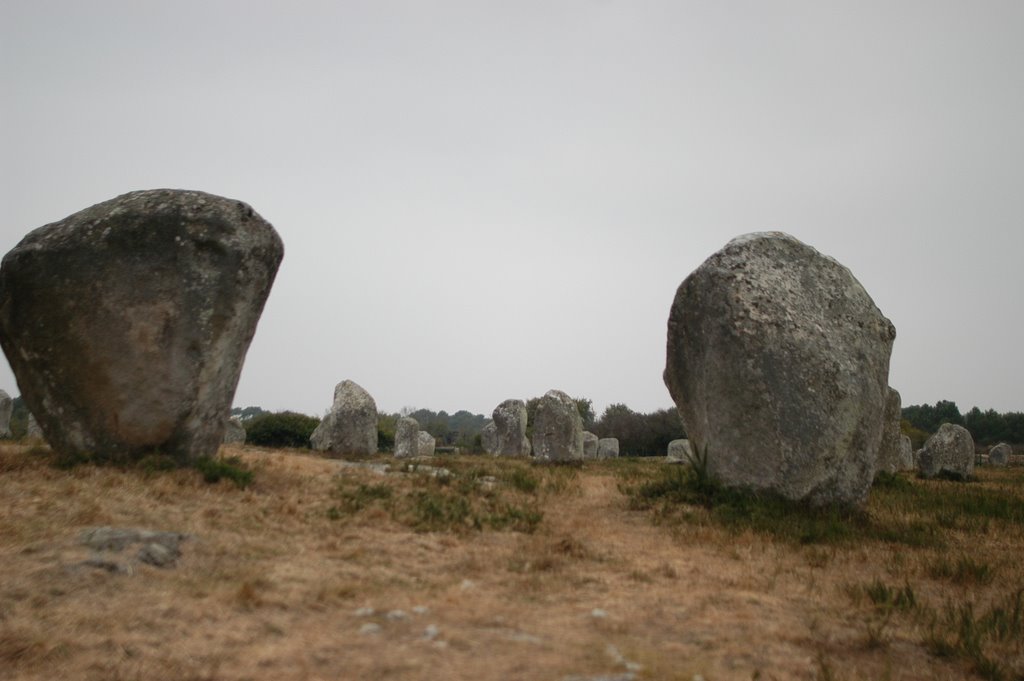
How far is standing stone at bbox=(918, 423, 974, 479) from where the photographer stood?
2158 centimetres

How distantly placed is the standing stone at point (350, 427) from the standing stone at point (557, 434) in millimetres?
5567

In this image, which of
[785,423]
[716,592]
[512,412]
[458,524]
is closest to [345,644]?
[716,592]

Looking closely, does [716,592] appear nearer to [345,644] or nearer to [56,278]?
[345,644]

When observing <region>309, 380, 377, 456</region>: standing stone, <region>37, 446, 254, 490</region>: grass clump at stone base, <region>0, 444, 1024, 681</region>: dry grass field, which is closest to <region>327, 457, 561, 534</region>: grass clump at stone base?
<region>0, 444, 1024, 681</region>: dry grass field

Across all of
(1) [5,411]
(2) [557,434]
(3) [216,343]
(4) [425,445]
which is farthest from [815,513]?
(1) [5,411]

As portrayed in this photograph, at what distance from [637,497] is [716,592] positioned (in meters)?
5.03

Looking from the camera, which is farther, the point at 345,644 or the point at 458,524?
the point at 458,524

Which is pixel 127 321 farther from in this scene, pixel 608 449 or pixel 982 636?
pixel 608 449

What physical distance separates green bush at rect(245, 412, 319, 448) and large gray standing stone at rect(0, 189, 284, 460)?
82.5 feet

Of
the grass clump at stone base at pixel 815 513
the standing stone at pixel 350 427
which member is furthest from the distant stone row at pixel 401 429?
the grass clump at stone base at pixel 815 513

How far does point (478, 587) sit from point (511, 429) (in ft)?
81.1

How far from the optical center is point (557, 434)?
915 inches

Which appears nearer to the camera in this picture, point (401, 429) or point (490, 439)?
point (401, 429)

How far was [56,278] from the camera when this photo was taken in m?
9.89
